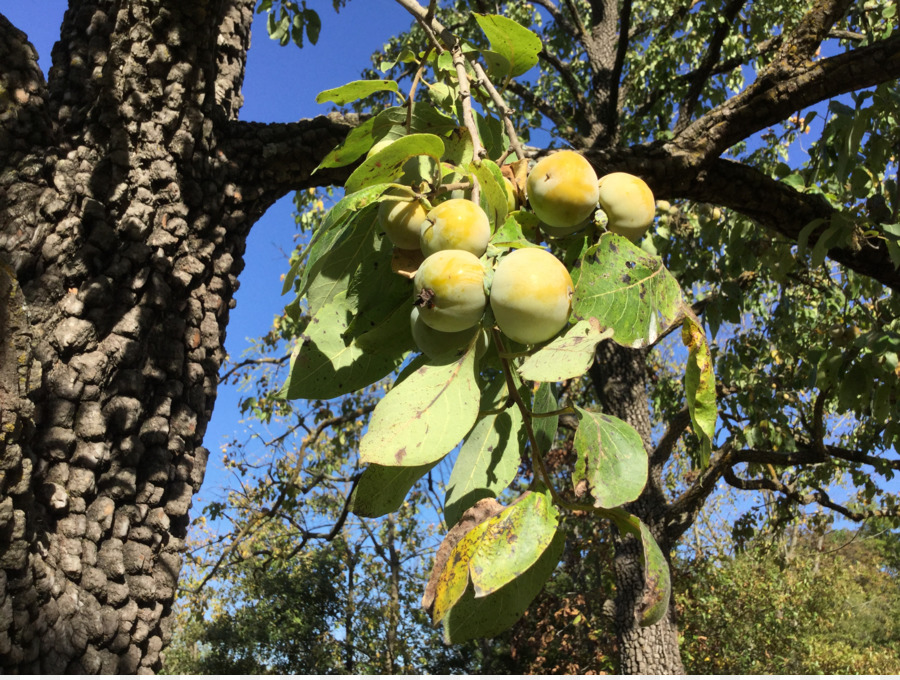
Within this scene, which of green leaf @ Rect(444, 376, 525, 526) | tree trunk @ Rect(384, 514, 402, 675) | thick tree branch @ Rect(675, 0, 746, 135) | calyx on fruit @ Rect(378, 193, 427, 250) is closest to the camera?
calyx on fruit @ Rect(378, 193, 427, 250)

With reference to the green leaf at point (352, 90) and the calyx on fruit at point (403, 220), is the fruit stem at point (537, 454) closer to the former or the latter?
the calyx on fruit at point (403, 220)

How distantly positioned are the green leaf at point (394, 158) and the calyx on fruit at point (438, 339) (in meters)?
0.16

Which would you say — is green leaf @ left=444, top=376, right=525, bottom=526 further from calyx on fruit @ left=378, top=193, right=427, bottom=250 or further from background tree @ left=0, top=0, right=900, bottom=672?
background tree @ left=0, top=0, right=900, bottom=672

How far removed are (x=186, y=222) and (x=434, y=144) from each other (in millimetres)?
1275

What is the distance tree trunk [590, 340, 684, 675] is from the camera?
4.20 metres

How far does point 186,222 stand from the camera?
1.70m

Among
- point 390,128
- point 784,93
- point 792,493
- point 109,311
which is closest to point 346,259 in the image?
point 390,128

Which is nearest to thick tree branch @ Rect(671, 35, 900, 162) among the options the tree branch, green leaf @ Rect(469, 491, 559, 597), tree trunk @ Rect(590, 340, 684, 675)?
green leaf @ Rect(469, 491, 559, 597)

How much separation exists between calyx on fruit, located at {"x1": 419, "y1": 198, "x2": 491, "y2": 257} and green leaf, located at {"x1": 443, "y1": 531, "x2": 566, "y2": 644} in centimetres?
30

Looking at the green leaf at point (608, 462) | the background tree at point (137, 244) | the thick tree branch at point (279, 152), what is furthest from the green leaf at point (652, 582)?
the thick tree branch at point (279, 152)

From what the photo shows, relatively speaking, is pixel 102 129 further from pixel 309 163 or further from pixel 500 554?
pixel 500 554

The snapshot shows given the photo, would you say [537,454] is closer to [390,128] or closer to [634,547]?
[390,128]

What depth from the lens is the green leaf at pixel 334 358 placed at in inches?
27.0

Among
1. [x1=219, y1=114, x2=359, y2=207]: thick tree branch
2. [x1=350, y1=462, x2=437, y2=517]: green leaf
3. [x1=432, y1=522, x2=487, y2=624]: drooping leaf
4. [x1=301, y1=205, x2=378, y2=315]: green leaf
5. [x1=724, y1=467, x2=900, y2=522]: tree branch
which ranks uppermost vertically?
[x1=724, y1=467, x2=900, y2=522]: tree branch
